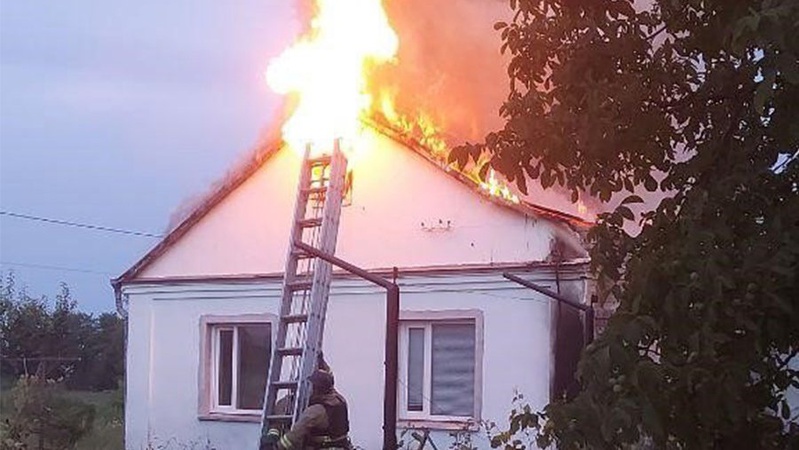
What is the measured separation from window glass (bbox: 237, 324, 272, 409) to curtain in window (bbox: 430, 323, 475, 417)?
2.37 m

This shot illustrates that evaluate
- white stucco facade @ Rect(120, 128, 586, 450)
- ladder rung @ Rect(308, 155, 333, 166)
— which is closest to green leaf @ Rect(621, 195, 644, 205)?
ladder rung @ Rect(308, 155, 333, 166)

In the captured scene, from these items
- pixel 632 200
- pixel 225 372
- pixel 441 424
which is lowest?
pixel 441 424

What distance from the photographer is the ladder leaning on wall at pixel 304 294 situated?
10.2 metres

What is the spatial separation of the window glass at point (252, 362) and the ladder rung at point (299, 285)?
12.0 feet

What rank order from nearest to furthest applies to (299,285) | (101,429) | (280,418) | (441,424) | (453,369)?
(280,418)
(299,285)
(441,424)
(453,369)
(101,429)

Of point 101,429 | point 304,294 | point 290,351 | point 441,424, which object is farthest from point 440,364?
point 101,429

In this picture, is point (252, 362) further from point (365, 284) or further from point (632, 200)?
point (632, 200)

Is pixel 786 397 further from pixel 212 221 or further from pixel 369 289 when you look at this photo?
pixel 212 221

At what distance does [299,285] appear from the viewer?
433 inches

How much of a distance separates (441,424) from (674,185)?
28.3 ft

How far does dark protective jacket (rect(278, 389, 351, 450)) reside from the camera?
354 inches

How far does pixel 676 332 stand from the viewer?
4102 millimetres

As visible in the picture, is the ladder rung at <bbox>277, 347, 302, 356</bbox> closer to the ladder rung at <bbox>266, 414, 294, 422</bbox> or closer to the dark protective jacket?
the ladder rung at <bbox>266, 414, 294, 422</bbox>

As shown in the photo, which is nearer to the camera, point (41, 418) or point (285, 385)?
point (285, 385)
